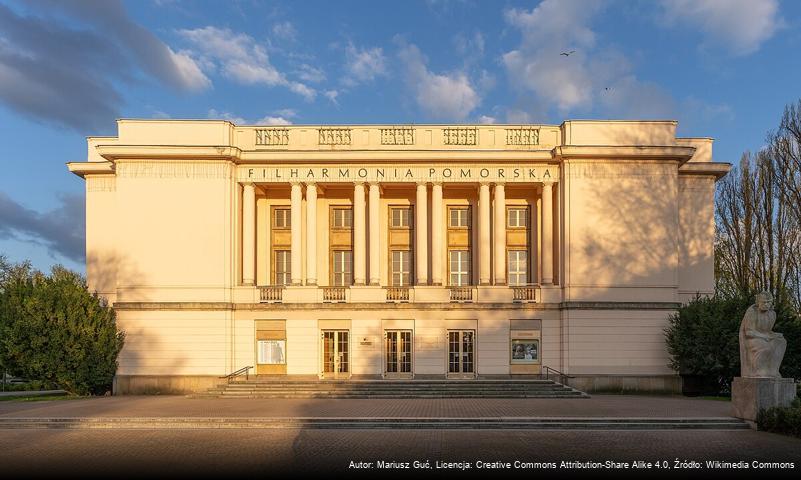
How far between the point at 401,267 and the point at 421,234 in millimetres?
2708

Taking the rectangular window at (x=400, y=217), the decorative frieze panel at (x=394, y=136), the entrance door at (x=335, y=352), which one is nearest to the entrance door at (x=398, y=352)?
the entrance door at (x=335, y=352)

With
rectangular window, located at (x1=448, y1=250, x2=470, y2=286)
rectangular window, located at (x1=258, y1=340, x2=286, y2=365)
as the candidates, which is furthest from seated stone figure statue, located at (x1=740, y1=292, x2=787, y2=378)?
rectangular window, located at (x1=258, y1=340, x2=286, y2=365)

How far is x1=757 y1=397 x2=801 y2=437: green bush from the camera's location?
644 inches

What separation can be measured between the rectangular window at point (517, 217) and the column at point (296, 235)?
36.4 ft

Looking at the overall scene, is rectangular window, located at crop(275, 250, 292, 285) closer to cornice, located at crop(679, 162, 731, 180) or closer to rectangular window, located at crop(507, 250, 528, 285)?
rectangular window, located at crop(507, 250, 528, 285)

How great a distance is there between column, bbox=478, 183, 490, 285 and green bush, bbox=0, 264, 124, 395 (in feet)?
59.2

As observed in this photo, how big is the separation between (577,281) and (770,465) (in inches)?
728

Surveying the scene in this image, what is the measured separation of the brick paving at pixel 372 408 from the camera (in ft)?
68.0

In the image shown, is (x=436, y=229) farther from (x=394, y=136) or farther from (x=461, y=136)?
(x=394, y=136)

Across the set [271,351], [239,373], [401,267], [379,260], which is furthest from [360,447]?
[401,267]

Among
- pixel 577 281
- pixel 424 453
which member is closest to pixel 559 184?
pixel 577 281

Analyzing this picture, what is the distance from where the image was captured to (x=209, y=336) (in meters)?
30.9

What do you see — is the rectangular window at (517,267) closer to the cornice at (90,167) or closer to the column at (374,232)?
the column at (374,232)

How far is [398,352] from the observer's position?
104 ft
